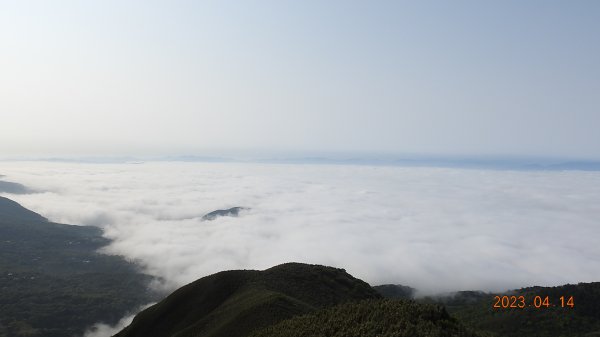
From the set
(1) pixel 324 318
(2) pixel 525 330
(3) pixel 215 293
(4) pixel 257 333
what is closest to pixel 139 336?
(3) pixel 215 293

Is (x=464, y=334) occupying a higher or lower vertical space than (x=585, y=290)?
higher

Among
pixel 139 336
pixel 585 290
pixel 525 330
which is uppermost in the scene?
pixel 139 336

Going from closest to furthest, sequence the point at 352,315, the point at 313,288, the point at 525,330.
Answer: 1. the point at 352,315
2. the point at 313,288
3. the point at 525,330

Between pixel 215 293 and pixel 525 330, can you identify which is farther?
pixel 525 330

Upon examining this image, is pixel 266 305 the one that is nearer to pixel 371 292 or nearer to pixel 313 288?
pixel 313 288

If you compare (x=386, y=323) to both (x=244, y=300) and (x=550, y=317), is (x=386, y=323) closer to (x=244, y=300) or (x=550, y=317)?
(x=244, y=300)

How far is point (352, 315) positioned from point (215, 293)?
4874cm

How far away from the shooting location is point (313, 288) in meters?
88.6

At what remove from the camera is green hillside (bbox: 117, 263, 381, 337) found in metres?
63.7

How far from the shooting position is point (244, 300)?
73.7m
